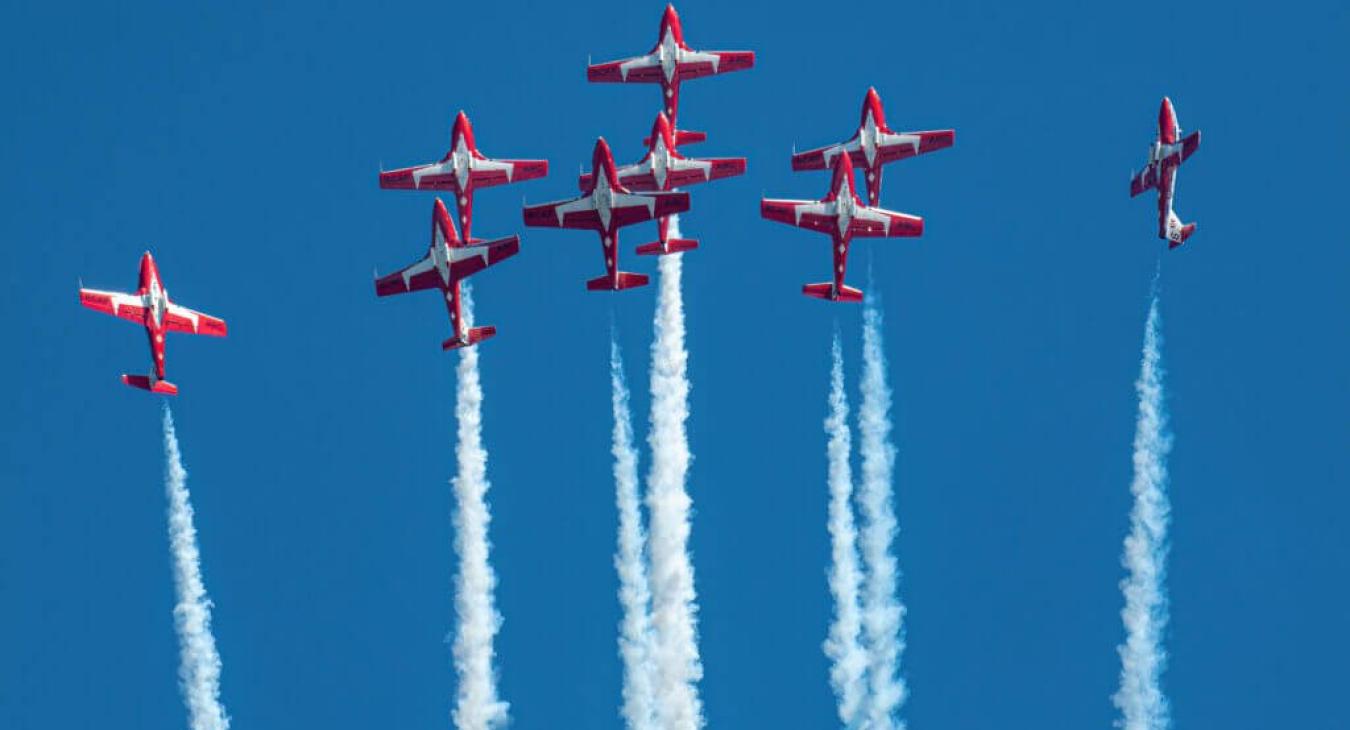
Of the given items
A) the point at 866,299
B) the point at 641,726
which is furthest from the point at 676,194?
the point at 641,726

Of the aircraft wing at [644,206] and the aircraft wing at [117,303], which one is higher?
the aircraft wing at [644,206]

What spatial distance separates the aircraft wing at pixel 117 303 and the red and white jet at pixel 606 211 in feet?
38.3

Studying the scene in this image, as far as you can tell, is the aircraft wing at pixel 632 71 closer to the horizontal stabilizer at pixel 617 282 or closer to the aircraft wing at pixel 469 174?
the aircraft wing at pixel 469 174

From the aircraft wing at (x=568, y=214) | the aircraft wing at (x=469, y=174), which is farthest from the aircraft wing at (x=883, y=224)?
the aircraft wing at (x=469, y=174)

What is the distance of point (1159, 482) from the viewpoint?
74.5 meters

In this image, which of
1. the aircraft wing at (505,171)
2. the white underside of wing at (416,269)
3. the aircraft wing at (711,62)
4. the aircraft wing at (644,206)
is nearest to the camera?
the aircraft wing at (644,206)

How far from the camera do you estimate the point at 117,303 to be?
242 feet

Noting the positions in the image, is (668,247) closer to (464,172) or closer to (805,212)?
(805,212)

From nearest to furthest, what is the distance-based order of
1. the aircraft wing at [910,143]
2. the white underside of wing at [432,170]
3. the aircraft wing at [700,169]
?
the aircraft wing at [700,169] < the aircraft wing at [910,143] < the white underside of wing at [432,170]

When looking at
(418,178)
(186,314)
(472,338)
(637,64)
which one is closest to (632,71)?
(637,64)

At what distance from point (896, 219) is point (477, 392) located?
13.9 m

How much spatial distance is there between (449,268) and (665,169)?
6.93 m

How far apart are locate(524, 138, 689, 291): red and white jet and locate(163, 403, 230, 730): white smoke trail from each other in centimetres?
1313

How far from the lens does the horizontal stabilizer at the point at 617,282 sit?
231 ft
